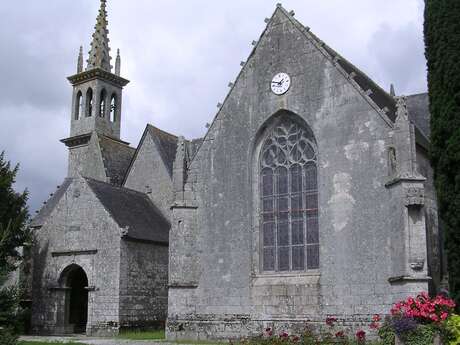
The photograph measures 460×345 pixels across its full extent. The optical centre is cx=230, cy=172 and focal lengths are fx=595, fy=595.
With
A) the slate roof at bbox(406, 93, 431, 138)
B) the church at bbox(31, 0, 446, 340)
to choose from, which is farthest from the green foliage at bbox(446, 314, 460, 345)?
the slate roof at bbox(406, 93, 431, 138)

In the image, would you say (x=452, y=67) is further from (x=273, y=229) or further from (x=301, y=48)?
(x=273, y=229)

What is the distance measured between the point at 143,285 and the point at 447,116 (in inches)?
556

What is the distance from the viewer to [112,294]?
23.3m

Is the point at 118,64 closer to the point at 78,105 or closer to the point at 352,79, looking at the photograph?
the point at 78,105

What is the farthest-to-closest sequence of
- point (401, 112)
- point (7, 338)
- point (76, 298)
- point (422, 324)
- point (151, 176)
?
point (151, 176)
point (76, 298)
point (401, 112)
point (7, 338)
point (422, 324)

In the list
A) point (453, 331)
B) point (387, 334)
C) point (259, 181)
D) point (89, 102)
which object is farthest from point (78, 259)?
point (89, 102)

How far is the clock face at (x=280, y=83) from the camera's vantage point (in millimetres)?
20797

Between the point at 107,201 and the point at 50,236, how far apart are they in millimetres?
3147

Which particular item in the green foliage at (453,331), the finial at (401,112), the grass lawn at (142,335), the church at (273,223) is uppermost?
the finial at (401,112)

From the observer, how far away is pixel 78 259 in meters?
24.7

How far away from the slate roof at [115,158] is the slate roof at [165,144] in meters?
3.02

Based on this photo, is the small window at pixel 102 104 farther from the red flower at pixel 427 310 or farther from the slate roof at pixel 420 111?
the red flower at pixel 427 310

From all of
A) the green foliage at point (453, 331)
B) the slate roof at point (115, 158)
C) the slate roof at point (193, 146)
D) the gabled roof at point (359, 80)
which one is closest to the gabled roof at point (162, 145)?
the slate roof at point (115, 158)

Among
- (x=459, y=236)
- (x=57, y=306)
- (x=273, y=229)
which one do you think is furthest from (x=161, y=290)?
(x=459, y=236)
